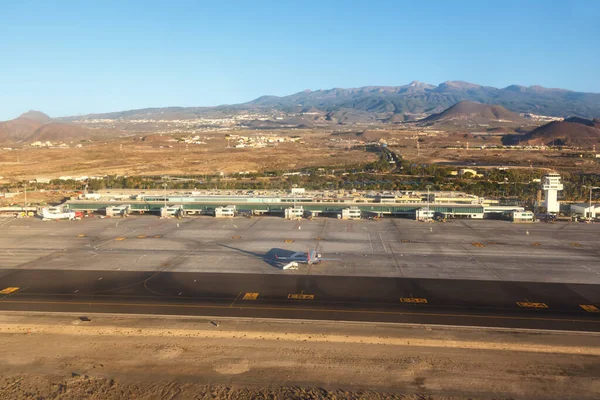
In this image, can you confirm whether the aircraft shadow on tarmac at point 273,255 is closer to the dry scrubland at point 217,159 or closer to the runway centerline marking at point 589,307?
the runway centerline marking at point 589,307

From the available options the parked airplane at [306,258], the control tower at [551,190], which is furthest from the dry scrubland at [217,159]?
the parked airplane at [306,258]

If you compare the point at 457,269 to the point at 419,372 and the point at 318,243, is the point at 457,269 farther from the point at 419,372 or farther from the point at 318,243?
the point at 419,372

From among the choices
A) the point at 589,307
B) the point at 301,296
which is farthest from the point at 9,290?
the point at 589,307

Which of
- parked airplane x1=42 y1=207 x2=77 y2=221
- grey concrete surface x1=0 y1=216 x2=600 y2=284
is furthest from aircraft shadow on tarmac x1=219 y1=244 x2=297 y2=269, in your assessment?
parked airplane x1=42 y1=207 x2=77 y2=221

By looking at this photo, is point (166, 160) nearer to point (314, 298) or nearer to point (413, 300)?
Result: point (314, 298)

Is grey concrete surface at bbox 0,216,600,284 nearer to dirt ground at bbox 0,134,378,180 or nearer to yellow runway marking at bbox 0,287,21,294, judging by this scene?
yellow runway marking at bbox 0,287,21,294

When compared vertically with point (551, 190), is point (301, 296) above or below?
below
